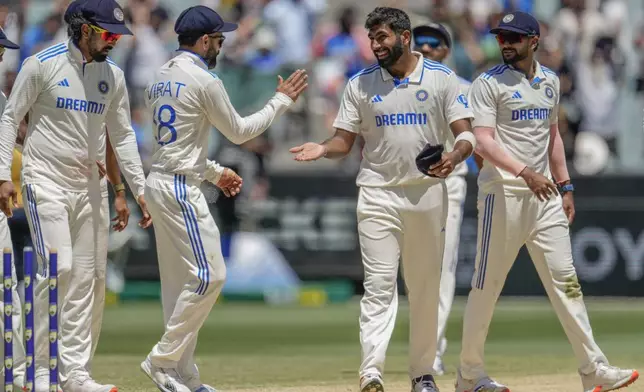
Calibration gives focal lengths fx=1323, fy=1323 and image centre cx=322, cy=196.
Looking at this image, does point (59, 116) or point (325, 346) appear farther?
point (325, 346)

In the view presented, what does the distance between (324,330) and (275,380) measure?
4212 mm

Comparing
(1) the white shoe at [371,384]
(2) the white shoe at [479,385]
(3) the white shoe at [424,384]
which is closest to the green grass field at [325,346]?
(2) the white shoe at [479,385]

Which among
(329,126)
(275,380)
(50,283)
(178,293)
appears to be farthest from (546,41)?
(50,283)

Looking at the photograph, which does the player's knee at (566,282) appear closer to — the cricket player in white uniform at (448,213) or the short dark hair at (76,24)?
the cricket player in white uniform at (448,213)

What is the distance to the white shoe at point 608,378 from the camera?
8273 millimetres

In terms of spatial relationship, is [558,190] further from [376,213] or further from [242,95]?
[242,95]

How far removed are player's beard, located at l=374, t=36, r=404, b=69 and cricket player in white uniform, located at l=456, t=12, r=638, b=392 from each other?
615 millimetres

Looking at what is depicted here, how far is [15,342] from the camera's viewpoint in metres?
8.03

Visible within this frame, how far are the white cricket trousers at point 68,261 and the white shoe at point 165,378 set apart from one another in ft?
1.25

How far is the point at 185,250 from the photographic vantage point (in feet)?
26.3

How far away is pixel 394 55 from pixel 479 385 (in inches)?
86.1

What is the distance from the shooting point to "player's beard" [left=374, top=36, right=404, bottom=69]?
27.0 ft

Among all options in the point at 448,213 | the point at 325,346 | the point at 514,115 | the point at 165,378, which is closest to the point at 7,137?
the point at 165,378

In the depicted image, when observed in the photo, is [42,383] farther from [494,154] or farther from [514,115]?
[514,115]
